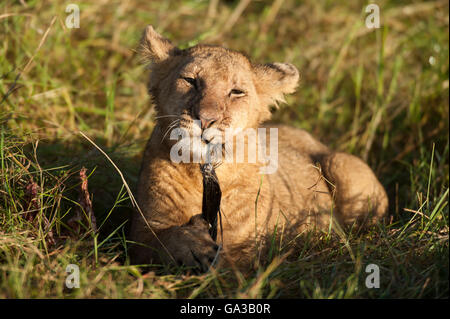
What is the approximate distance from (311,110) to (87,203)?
13.8 feet

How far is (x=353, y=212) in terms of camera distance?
204 inches

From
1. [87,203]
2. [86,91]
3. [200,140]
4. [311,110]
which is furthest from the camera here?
[311,110]

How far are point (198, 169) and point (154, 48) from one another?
42.6 inches

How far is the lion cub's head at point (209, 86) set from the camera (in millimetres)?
3686

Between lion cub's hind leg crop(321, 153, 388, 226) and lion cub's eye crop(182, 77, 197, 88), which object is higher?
lion cub's eye crop(182, 77, 197, 88)

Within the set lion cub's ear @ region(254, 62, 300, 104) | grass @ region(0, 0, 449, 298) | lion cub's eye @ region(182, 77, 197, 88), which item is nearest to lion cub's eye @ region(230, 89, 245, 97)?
lion cub's eye @ region(182, 77, 197, 88)

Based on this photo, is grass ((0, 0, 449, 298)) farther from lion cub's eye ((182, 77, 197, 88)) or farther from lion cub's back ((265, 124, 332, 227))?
lion cub's eye ((182, 77, 197, 88))

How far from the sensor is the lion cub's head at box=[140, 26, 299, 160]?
3.69 meters

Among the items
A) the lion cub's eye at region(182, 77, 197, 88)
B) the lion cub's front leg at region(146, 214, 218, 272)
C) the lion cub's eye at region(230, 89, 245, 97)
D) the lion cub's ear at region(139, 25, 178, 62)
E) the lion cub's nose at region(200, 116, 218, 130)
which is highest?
the lion cub's ear at region(139, 25, 178, 62)

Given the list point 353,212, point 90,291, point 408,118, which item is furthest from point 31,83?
point 408,118

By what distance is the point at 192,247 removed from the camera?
3.58 m

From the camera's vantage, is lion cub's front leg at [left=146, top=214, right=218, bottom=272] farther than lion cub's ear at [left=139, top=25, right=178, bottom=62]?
No

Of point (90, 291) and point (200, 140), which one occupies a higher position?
point (200, 140)

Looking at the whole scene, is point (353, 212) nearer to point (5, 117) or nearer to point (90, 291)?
point (90, 291)
